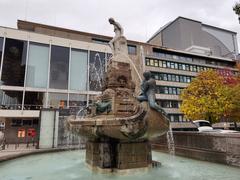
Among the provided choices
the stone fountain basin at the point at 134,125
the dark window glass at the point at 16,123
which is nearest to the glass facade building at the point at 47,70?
the dark window glass at the point at 16,123

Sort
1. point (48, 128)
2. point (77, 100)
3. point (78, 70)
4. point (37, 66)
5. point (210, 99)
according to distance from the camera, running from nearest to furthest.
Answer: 1. point (48, 128)
2. point (210, 99)
3. point (37, 66)
4. point (77, 100)
5. point (78, 70)

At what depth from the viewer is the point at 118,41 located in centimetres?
1198

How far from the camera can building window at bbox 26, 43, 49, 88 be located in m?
26.0

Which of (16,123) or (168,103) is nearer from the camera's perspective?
(16,123)

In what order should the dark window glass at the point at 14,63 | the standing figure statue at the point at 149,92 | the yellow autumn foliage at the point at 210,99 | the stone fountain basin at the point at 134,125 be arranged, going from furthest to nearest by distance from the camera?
the dark window glass at the point at 14,63
the yellow autumn foliage at the point at 210,99
the standing figure statue at the point at 149,92
the stone fountain basin at the point at 134,125

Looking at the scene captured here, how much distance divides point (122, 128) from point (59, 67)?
22876 millimetres

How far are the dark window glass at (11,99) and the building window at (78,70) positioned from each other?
6946 millimetres

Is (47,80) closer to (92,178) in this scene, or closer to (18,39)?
(18,39)

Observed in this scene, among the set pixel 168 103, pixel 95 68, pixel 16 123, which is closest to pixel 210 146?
pixel 95 68

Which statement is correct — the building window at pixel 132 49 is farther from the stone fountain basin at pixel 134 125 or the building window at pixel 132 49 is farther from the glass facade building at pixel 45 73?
the stone fountain basin at pixel 134 125

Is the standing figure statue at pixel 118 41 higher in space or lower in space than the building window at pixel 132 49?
lower

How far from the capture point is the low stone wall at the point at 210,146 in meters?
9.60

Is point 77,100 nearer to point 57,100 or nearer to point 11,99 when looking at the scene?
point 57,100

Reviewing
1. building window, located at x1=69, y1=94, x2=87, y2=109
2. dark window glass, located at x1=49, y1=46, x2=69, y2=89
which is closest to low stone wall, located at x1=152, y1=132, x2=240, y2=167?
building window, located at x1=69, y1=94, x2=87, y2=109
